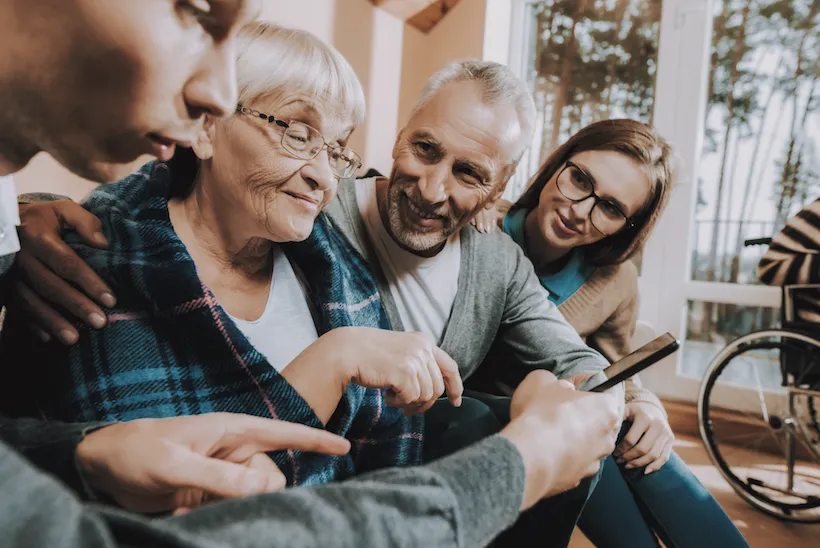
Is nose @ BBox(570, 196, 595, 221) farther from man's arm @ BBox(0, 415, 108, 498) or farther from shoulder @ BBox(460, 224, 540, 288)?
man's arm @ BBox(0, 415, 108, 498)

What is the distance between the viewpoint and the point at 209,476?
0.46 m

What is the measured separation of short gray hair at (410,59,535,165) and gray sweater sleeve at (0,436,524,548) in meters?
0.90

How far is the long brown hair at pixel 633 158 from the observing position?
4.89 ft

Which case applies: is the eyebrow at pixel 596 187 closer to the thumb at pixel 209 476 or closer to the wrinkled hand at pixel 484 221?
the wrinkled hand at pixel 484 221

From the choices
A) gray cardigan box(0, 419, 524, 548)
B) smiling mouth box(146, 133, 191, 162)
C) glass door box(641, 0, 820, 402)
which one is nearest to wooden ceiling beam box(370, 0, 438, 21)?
glass door box(641, 0, 820, 402)

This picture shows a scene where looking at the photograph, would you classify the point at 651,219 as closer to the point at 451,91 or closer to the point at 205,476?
the point at 451,91

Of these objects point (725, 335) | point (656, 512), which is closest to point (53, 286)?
point (656, 512)

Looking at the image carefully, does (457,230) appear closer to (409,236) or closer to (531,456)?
(409,236)

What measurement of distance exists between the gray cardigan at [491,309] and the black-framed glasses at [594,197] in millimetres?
328

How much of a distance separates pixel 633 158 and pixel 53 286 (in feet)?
4.46

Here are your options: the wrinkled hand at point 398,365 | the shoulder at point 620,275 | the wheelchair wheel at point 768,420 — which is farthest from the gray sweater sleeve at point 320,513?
the wheelchair wheel at point 768,420

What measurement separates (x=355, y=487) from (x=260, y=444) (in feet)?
0.62

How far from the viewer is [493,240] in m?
1.27

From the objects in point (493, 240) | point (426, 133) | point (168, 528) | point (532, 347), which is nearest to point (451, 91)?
point (426, 133)
